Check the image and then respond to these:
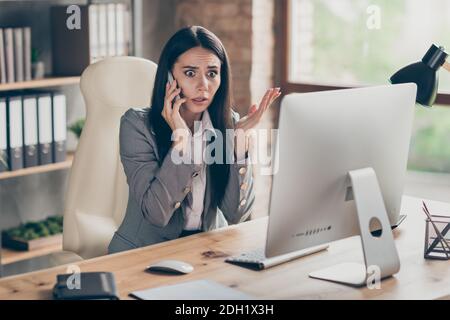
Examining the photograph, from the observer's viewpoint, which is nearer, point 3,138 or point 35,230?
point 3,138

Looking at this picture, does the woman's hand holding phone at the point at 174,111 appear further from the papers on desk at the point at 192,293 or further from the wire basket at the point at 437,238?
the wire basket at the point at 437,238

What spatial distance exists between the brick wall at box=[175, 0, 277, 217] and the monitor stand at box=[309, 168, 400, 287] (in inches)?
87.2

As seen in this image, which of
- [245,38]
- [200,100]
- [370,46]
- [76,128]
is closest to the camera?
[200,100]

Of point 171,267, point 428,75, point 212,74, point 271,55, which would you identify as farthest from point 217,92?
point 271,55

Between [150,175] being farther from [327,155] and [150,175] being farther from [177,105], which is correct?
[327,155]

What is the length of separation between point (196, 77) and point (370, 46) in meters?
1.80

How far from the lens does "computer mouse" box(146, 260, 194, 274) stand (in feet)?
6.44

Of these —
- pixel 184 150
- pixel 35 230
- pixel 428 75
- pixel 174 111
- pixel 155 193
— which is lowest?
pixel 35 230

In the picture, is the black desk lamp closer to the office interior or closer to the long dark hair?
the long dark hair

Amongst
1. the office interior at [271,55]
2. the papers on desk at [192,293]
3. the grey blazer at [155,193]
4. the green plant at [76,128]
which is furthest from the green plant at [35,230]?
the papers on desk at [192,293]

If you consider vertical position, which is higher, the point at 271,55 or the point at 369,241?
the point at 271,55

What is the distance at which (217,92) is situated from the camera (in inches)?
99.8

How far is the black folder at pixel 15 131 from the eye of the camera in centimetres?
341

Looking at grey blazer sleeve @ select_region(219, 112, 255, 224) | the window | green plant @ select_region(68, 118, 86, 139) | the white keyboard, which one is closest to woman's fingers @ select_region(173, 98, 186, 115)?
grey blazer sleeve @ select_region(219, 112, 255, 224)
